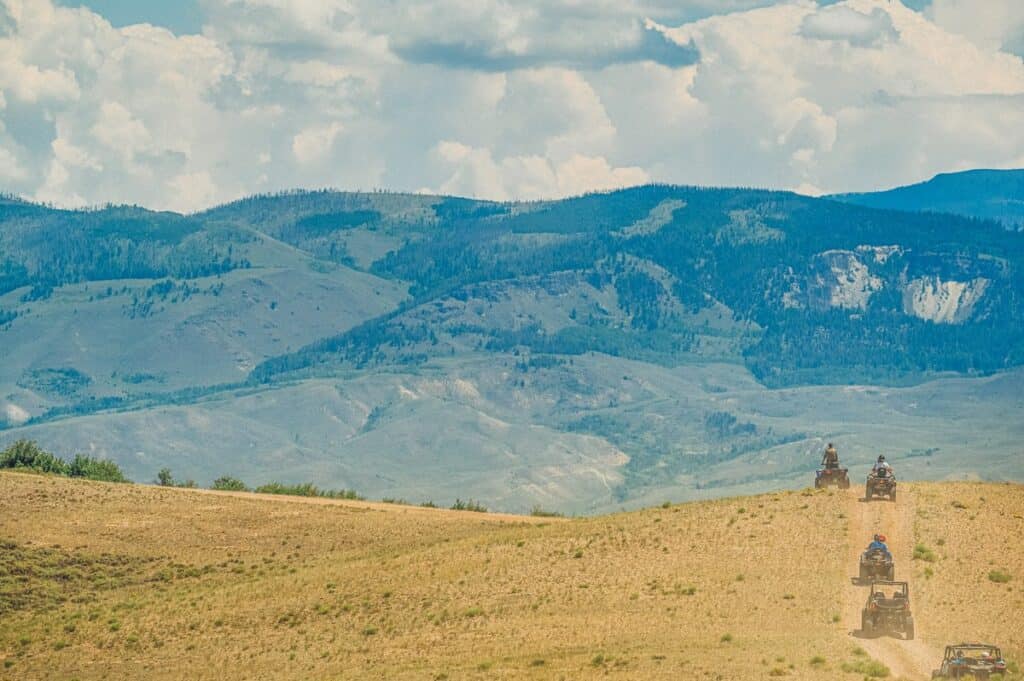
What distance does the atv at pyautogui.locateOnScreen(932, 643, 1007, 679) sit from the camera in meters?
58.2

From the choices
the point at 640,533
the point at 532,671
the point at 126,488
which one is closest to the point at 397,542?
the point at 640,533

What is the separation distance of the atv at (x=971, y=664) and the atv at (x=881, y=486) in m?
33.3

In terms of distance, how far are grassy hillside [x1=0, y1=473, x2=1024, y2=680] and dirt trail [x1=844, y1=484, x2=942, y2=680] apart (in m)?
0.21

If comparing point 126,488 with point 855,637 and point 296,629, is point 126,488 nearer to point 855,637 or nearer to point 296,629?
A: point 296,629

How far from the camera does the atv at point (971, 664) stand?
191 ft

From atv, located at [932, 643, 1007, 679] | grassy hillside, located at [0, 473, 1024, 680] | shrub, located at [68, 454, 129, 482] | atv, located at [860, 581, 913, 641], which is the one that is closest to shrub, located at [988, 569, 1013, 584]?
grassy hillside, located at [0, 473, 1024, 680]

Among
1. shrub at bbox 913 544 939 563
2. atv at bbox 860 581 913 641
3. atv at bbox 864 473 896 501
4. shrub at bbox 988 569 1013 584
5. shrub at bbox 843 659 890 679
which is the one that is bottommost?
shrub at bbox 843 659 890 679

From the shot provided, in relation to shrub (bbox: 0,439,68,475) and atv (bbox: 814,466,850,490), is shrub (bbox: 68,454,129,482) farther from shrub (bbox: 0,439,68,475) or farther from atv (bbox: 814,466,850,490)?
atv (bbox: 814,466,850,490)

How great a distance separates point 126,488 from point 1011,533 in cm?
6785

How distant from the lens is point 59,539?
366 ft

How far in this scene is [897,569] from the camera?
78250 millimetres

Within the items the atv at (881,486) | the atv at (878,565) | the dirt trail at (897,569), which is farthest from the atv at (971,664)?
the atv at (881,486)

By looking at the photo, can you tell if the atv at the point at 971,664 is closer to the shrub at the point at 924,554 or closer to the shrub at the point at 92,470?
the shrub at the point at 924,554

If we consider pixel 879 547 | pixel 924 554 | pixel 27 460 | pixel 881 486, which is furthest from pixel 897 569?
pixel 27 460
